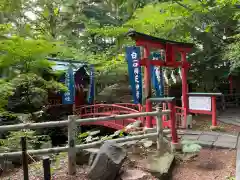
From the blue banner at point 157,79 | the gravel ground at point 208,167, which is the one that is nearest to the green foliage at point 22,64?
the blue banner at point 157,79

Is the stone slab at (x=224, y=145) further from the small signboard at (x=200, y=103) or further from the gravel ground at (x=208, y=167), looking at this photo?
the small signboard at (x=200, y=103)

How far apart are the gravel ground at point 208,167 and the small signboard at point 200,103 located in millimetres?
2435

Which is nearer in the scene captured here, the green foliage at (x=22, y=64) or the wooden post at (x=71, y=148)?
the wooden post at (x=71, y=148)

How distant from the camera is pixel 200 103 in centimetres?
816

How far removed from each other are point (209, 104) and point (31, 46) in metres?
5.98

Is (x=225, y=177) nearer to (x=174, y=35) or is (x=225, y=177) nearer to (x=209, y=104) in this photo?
(x=209, y=104)

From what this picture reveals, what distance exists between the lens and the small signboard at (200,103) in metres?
7.95

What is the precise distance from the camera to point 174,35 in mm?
11633

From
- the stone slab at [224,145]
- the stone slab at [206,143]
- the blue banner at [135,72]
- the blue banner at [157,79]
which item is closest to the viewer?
the stone slab at [224,145]

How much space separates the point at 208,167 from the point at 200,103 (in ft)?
11.9

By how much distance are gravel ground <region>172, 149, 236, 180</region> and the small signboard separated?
2435 millimetres

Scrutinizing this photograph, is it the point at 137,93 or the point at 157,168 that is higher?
the point at 137,93

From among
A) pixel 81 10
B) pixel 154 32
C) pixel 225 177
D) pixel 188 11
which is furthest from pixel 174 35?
pixel 81 10

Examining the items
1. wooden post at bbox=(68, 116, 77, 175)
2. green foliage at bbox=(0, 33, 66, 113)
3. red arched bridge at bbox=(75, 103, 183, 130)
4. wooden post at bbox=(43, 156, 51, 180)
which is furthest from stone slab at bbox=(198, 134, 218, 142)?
wooden post at bbox=(43, 156, 51, 180)
